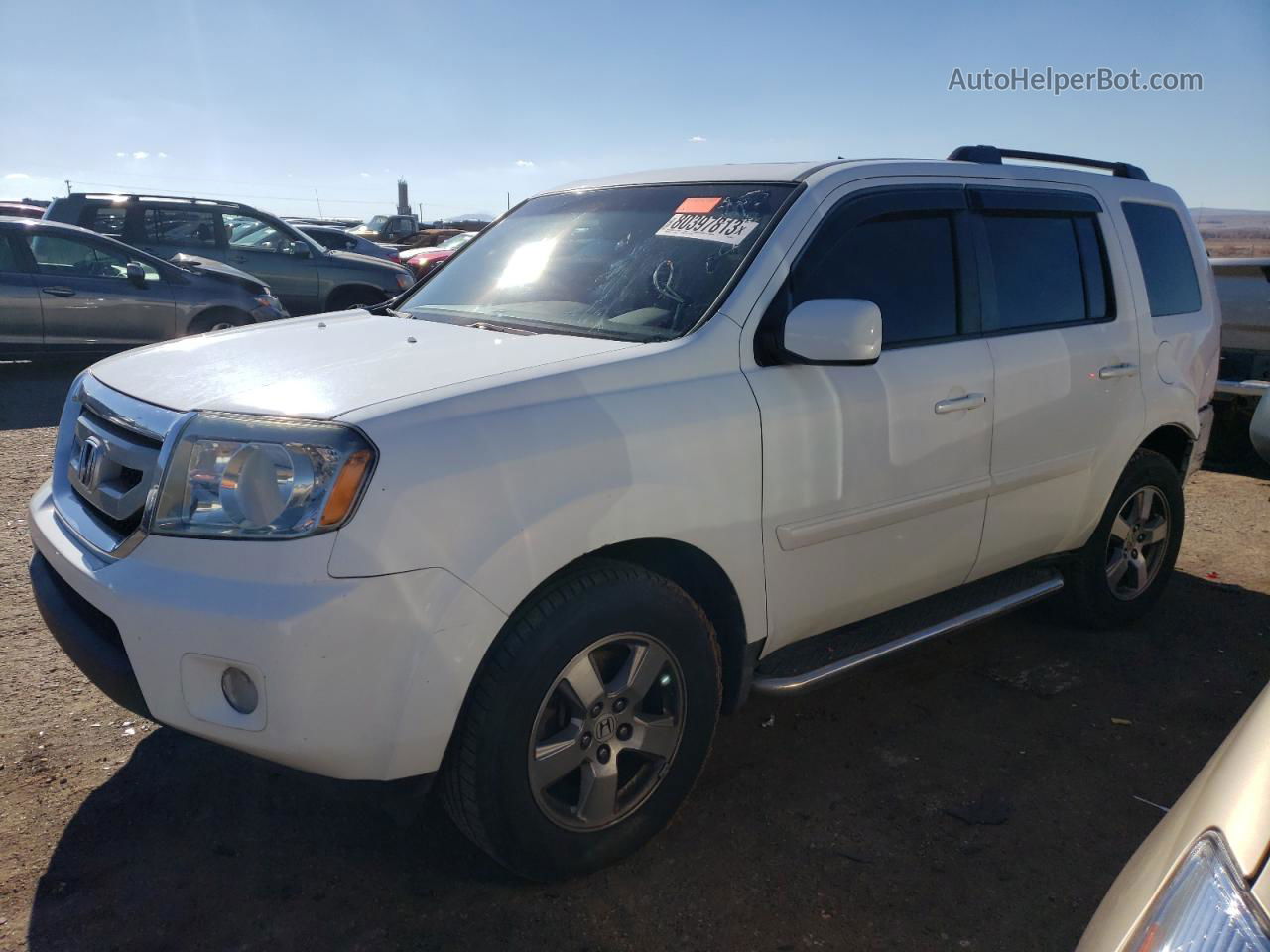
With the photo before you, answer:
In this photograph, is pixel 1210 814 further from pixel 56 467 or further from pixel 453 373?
pixel 56 467

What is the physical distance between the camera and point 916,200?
3.46m

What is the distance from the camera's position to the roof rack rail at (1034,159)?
3.98m

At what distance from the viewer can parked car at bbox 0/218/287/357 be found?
9.16m

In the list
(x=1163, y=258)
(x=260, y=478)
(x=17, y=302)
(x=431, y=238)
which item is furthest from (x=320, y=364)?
Answer: (x=431, y=238)

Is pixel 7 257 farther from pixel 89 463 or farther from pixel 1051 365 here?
pixel 1051 365

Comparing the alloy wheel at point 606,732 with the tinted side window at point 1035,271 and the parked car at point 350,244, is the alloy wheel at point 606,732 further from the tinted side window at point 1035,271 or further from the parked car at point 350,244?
the parked car at point 350,244

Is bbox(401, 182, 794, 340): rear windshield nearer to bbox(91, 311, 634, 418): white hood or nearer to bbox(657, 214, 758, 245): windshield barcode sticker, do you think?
bbox(657, 214, 758, 245): windshield barcode sticker

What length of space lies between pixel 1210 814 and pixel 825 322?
1677mm

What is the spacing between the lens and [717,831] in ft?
9.77

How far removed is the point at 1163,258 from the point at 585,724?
347 centimetres

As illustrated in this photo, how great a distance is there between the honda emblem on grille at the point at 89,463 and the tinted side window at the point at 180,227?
32.6 feet

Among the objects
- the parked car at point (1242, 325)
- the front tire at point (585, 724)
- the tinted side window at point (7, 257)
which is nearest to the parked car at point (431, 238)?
the tinted side window at point (7, 257)

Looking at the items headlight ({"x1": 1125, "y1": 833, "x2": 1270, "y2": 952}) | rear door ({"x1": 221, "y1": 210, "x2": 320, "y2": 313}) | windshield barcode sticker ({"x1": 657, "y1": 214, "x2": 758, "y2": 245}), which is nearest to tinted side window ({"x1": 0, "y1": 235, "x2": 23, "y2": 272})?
rear door ({"x1": 221, "y1": 210, "x2": 320, "y2": 313})

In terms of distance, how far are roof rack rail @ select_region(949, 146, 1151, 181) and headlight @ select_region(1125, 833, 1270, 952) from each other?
3.12 meters
